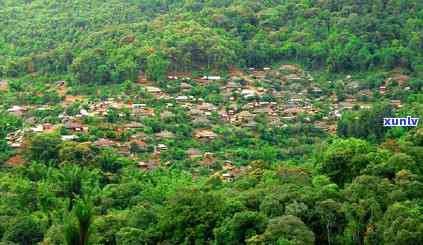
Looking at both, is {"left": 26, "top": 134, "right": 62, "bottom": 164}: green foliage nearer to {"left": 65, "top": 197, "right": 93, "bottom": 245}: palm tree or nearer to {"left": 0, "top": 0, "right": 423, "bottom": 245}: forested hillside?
{"left": 0, "top": 0, "right": 423, "bottom": 245}: forested hillside

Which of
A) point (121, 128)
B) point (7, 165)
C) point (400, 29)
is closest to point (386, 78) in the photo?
point (400, 29)

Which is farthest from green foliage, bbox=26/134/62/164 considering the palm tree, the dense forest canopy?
the palm tree

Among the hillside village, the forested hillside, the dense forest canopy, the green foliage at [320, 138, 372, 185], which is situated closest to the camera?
the forested hillside

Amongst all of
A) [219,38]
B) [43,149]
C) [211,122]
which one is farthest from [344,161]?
[219,38]

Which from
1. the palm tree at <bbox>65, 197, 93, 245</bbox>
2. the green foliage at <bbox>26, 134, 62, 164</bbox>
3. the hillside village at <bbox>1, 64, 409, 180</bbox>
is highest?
the palm tree at <bbox>65, 197, 93, 245</bbox>

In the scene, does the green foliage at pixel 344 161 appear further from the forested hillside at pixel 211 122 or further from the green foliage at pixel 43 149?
the green foliage at pixel 43 149

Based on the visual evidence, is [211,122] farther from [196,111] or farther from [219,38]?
[219,38]

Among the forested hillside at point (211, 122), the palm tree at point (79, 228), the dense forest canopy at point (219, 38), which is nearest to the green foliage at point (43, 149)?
the forested hillside at point (211, 122)
